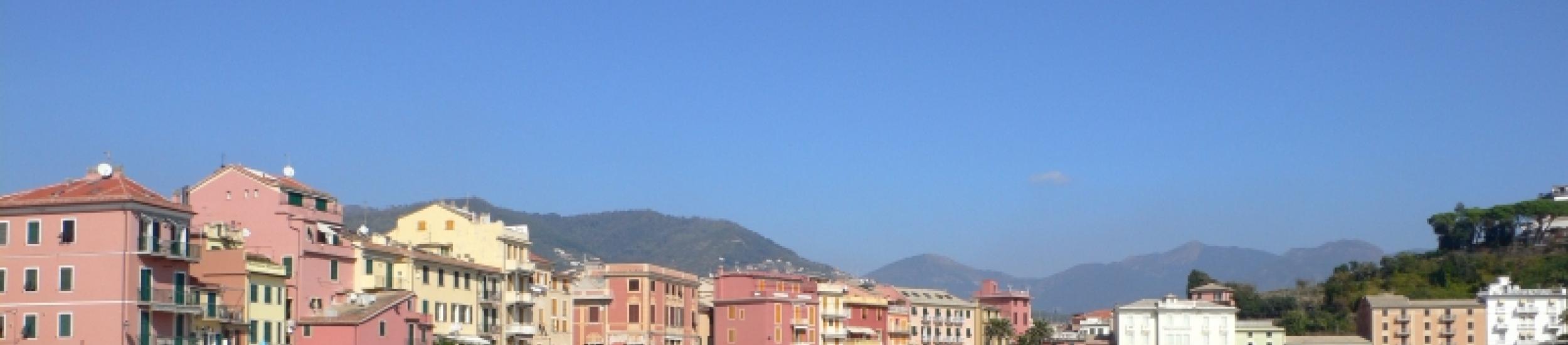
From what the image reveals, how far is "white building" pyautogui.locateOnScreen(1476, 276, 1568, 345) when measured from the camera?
16325cm

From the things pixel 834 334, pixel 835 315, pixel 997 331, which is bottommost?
pixel 997 331

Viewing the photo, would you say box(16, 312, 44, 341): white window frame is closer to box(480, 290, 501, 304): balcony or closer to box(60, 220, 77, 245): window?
box(60, 220, 77, 245): window

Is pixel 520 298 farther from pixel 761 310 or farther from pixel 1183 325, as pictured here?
pixel 1183 325

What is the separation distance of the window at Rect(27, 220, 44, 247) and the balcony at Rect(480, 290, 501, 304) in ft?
92.2

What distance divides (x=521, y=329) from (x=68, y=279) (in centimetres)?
3110

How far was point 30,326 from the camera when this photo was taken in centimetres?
6506

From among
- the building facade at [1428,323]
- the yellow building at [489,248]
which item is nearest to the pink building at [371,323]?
the yellow building at [489,248]

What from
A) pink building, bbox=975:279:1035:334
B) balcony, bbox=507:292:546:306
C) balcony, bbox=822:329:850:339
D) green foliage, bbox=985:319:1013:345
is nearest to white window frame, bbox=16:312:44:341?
balcony, bbox=507:292:546:306

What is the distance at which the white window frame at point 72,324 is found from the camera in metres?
64.6

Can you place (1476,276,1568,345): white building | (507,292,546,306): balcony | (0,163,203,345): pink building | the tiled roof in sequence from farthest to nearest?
the tiled roof < (1476,276,1568,345): white building < (507,292,546,306): balcony < (0,163,203,345): pink building

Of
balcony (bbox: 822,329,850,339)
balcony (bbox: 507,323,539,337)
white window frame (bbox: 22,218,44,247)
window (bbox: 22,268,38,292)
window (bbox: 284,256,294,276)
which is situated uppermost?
white window frame (bbox: 22,218,44,247)

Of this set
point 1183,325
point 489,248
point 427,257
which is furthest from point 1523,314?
point 427,257

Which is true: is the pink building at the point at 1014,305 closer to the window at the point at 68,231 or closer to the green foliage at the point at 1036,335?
the green foliage at the point at 1036,335

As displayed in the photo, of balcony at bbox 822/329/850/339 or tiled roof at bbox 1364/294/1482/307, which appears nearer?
balcony at bbox 822/329/850/339
